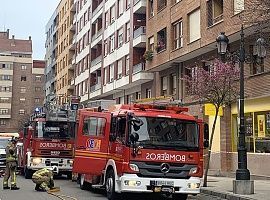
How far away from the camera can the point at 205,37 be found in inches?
1009

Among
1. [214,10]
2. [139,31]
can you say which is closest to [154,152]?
[214,10]

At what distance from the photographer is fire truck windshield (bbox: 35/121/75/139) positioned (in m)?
22.5

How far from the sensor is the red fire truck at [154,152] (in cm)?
1288

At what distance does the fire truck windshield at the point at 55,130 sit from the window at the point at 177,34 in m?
10.0

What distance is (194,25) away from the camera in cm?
2781

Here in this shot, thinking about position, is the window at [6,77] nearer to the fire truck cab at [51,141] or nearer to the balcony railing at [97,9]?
the balcony railing at [97,9]

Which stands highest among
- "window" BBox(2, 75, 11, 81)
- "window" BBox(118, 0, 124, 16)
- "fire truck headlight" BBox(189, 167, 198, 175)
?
"window" BBox(2, 75, 11, 81)

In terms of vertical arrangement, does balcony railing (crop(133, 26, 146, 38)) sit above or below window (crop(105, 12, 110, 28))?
below

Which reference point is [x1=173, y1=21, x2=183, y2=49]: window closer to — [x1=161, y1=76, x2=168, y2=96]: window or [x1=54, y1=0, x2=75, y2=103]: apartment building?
[x1=161, y1=76, x2=168, y2=96]: window

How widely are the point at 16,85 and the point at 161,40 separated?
277 ft

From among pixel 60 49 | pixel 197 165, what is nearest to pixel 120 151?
pixel 197 165

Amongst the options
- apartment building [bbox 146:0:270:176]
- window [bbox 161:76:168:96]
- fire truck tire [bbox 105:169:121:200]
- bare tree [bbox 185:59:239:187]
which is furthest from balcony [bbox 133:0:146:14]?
fire truck tire [bbox 105:169:121:200]

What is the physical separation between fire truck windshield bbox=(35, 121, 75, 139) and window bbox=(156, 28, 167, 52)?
454 inches

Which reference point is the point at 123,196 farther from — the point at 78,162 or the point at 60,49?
the point at 60,49
